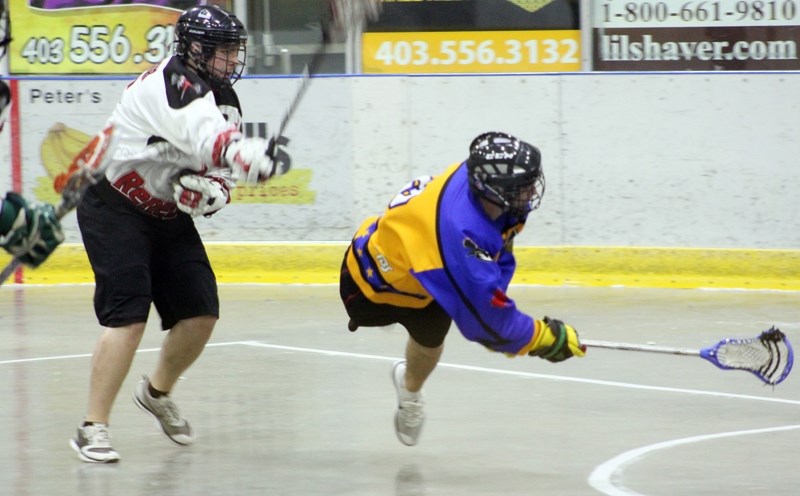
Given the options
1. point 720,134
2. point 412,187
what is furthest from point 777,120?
point 412,187

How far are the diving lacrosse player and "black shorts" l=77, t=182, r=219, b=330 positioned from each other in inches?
29.1

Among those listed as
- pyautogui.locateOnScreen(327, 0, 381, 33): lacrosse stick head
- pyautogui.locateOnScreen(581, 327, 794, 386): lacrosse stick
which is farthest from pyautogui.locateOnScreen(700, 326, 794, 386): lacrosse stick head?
pyautogui.locateOnScreen(327, 0, 381, 33): lacrosse stick head

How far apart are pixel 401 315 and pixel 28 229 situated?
155 cm

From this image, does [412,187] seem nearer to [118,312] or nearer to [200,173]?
[200,173]

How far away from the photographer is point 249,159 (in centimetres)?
499

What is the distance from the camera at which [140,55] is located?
39.4ft

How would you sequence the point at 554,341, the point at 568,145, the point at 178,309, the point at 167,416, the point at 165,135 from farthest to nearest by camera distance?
the point at 568,145
the point at 167,416
the point at 178,309
the point at 165,135
the point at 554,341

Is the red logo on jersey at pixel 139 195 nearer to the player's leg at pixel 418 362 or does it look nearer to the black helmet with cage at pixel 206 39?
the black helmet with cage at pixel 206 39

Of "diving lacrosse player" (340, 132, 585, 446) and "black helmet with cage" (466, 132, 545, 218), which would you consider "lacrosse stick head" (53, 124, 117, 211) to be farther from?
"black helmet with cage" (466, 132, 545, 218)

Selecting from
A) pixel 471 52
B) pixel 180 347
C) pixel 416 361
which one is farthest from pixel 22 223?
pixel 471 52

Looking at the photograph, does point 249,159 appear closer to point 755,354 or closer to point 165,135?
point 165,135

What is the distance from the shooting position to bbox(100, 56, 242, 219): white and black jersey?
5.08 metres

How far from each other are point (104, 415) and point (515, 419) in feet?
5.72

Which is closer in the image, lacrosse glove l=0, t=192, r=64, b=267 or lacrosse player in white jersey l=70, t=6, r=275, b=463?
lacrosse glove l=0, t=192, r=64, b=267
